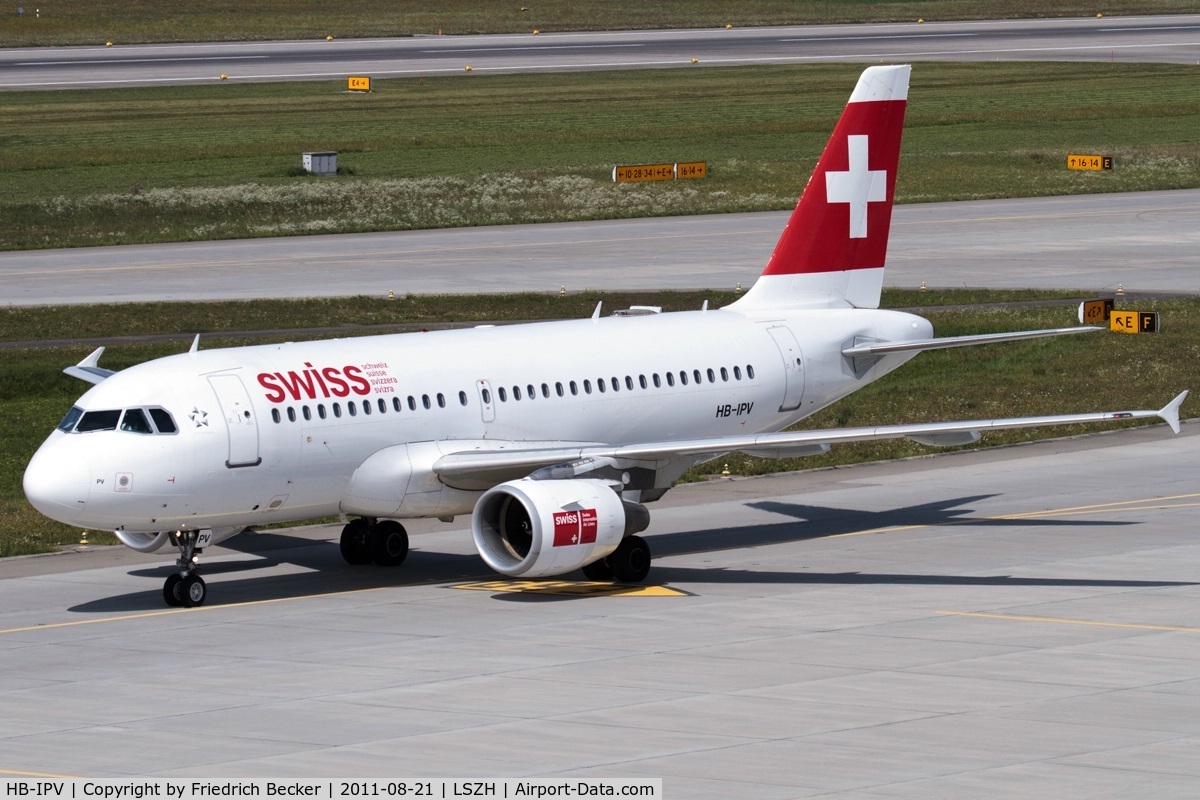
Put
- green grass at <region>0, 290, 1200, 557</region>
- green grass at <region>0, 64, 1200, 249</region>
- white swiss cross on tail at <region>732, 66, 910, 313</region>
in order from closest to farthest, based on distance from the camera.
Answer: white swiss cross on tail at <region>732, 66, 910, 313</region> < green grass at <region>0, 290, 1200, 557</region> < green grass at <region>0, 64, 1200, 249</region>

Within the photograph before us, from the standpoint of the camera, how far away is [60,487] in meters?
30.9

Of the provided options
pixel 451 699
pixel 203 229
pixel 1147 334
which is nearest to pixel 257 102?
pixel 203 229

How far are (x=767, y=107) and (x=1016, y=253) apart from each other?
145 ft

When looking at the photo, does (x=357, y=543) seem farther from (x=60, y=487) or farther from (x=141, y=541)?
(x=60, y=487)

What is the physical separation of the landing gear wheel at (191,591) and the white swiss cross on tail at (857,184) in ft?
50.6

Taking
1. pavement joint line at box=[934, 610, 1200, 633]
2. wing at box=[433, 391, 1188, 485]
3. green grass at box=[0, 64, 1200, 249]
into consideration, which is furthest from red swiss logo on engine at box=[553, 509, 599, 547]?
green grass at box=[0, 64, 1200, 249]

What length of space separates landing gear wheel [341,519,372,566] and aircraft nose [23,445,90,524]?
6.39m

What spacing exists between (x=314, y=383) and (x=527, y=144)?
73492 millimetres

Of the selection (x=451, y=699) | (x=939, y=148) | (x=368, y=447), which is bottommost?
(x=451, y=699)

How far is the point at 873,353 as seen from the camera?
39.9 m

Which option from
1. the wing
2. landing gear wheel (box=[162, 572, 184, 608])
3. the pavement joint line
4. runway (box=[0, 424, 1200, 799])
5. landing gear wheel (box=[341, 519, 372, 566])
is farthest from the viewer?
landing gear wheel (box=[341, 519, 372, 566])

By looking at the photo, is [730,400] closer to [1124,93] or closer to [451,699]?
[451,699]

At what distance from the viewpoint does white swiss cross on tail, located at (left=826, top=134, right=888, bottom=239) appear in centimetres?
4019

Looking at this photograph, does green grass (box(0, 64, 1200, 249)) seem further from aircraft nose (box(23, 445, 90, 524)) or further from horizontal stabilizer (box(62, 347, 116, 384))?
aircraft nose (box(23, 445, 90, 524))
